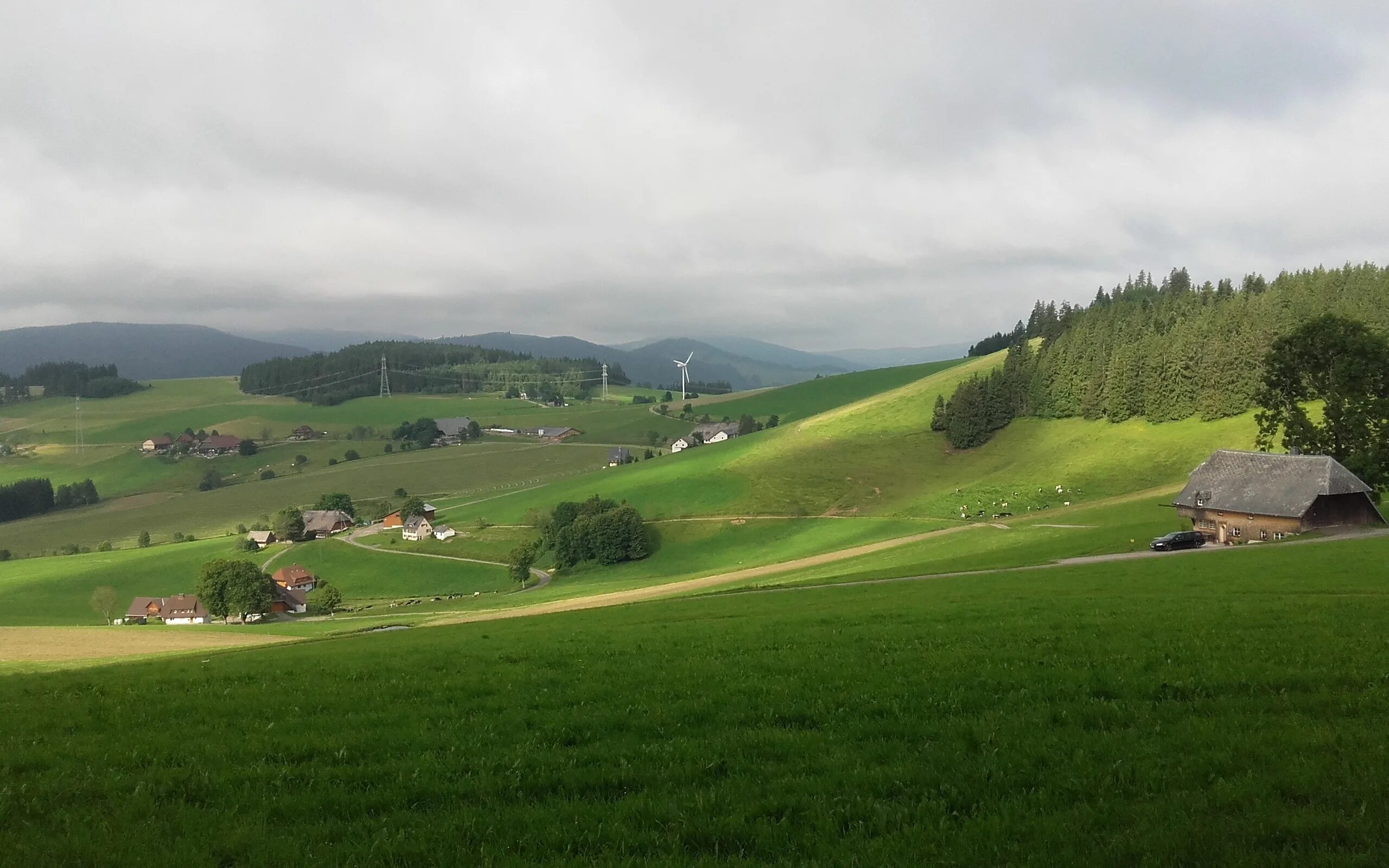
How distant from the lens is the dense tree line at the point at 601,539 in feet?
346

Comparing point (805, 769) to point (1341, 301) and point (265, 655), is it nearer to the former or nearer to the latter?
point (265, 655)

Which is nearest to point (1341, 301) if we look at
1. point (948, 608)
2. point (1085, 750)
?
point (948, 608)

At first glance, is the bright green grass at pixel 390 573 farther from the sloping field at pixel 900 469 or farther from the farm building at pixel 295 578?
the sloping field at pixel 900 469

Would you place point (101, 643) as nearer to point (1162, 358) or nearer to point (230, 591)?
point (230, 591)

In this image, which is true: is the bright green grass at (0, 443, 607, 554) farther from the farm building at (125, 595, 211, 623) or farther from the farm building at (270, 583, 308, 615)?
the farm building at (270, 583, 308, 615)

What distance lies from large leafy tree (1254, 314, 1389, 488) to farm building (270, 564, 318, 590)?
111m

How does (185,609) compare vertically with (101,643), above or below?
below

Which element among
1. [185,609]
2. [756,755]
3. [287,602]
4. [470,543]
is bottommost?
[287,602]

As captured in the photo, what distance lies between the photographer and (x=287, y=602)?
102 meters

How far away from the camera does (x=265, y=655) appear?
1101 inches

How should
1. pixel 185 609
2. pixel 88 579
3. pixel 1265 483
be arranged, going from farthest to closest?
pixel 88 579 → pixel 185 609 → pixel 1265 483

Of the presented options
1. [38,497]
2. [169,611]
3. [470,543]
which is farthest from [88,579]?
[38,497]

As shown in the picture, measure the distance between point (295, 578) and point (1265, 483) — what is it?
360ft

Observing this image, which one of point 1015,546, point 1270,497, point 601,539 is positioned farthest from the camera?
point 601,539
